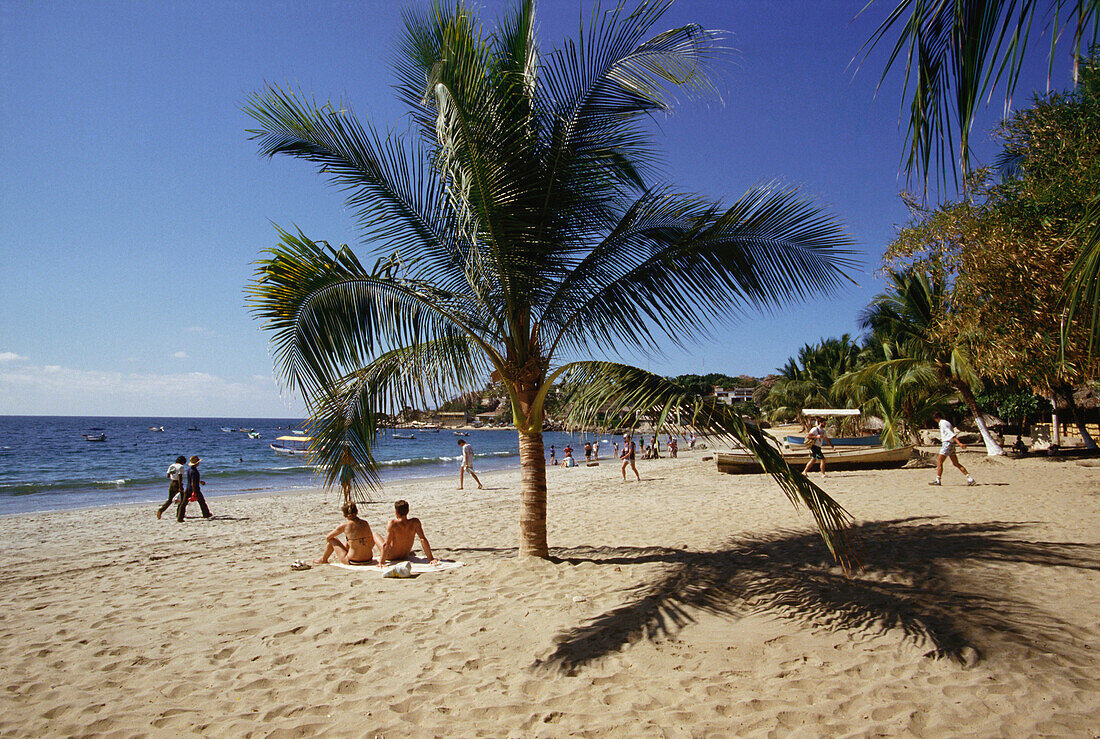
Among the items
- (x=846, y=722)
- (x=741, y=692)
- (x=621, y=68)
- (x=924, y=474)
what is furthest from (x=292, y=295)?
(x=924, y=474)

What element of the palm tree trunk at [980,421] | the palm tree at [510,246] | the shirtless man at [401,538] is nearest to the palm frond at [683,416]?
the palm tree at [510,246]

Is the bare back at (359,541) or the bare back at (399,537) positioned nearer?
the bare back at (399,537)

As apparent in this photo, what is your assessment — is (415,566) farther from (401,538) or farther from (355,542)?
(355,542)

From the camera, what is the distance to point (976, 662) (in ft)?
11.9

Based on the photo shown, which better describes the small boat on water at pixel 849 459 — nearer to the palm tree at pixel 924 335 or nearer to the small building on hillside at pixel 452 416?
the palm tree at pixel 924 335

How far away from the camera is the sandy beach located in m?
3.22

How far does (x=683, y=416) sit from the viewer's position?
420 cm

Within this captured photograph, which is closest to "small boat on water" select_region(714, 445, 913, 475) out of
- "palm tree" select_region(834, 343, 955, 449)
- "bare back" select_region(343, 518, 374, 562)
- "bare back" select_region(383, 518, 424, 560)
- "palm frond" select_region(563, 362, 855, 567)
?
"palm tree" select_region(834, 343, 955, 449)

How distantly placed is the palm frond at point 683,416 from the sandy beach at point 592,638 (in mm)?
955

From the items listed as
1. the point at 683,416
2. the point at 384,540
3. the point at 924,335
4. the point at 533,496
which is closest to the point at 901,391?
the point at 924,335

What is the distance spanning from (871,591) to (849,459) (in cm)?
1271

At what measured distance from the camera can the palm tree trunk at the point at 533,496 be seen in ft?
19.8

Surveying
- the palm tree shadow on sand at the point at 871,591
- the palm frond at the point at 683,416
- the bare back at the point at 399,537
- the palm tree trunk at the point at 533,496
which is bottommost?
the palm tree shadow on sand at the point at 871,591

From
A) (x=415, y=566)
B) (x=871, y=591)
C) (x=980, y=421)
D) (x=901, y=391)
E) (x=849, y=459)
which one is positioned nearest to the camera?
(x=871, y=591)
